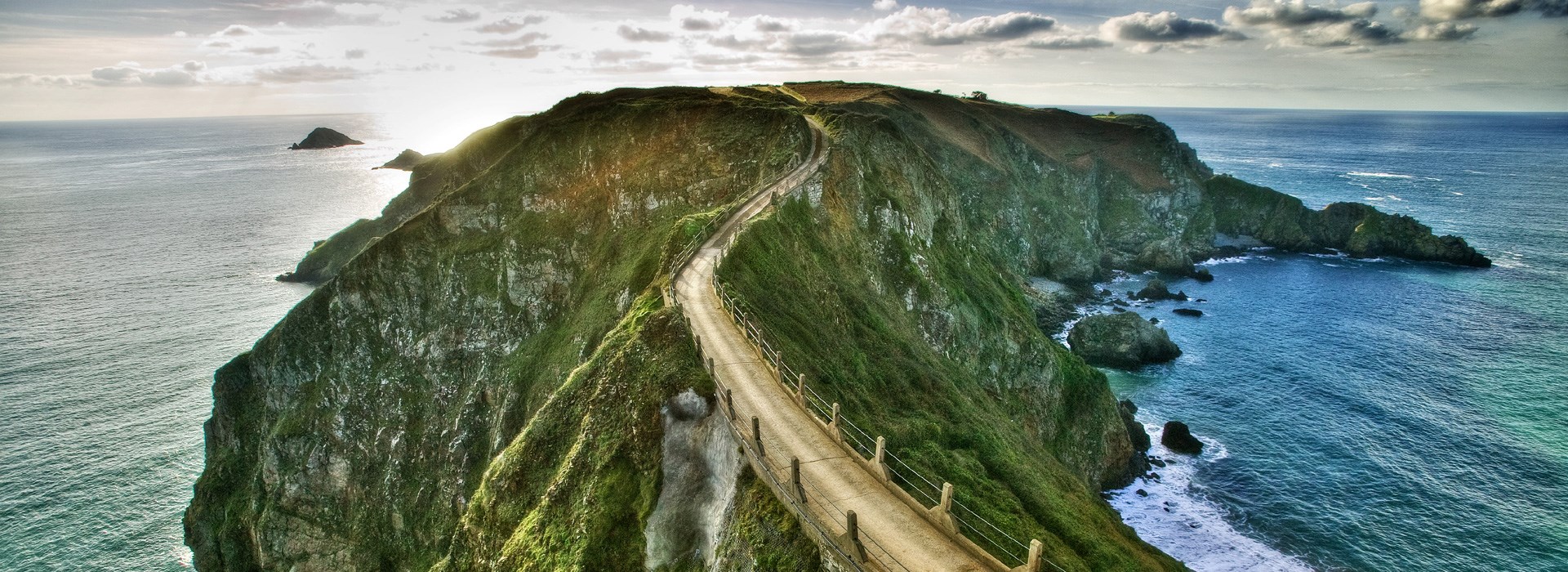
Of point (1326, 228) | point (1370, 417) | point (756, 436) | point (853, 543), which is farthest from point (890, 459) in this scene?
point (1326, 228)

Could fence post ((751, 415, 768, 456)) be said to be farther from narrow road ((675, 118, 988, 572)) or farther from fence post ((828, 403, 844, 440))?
fence post ((828, 403, 844, 440))

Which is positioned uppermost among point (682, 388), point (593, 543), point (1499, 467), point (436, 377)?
point (682, 388)

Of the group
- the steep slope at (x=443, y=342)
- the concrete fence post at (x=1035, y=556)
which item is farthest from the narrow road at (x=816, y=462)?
the steep slope at (x=443, y=342)

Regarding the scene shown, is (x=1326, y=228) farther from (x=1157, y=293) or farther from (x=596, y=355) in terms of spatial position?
(x=596, y=355)

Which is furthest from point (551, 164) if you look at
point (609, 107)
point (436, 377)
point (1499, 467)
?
point (1499, 467)

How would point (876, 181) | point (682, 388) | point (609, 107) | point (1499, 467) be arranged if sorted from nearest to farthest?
point (682, 388), point (1499, 467), point (876, 181), point (609, 107)

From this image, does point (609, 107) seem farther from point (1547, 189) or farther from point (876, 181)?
point (1547, 189)

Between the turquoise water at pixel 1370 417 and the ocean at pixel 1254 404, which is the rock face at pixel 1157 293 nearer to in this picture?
the turquoise water at pixel 1370 417
